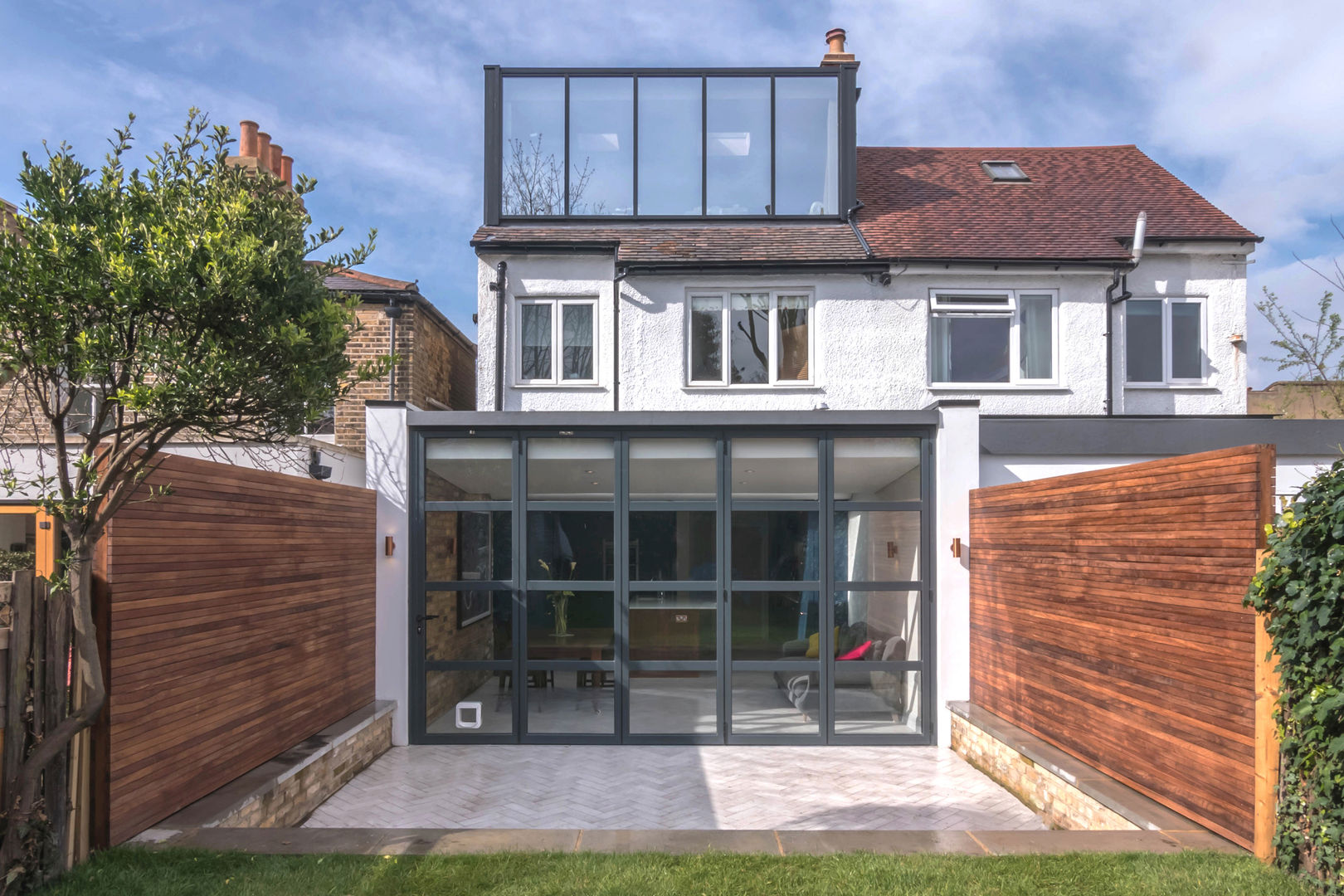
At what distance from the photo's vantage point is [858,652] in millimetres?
8617

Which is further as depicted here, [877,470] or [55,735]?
[877,470]

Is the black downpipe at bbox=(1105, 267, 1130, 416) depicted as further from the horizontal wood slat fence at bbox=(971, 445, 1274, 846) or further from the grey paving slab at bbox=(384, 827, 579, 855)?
the grey paving slab at bbox=(384, 827, 579, 855)

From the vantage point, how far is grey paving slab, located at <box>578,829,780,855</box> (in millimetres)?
4793

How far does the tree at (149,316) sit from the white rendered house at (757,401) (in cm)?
425

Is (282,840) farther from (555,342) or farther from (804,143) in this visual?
(804,143)

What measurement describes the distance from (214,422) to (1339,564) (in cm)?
540

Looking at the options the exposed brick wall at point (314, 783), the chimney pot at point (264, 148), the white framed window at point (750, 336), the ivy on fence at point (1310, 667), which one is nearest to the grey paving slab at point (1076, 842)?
the ivy on fence at point (1310, 667)

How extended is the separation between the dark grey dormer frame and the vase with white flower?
4.79 metres

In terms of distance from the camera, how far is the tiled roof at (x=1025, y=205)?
10.7 metres

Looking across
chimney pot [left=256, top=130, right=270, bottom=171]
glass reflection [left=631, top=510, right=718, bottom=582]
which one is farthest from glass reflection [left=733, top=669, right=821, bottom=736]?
chimney pot [left=256, top=130, right=270, bottom=171]

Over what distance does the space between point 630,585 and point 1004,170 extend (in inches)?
352

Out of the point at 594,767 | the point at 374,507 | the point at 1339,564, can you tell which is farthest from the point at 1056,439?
the point at 374,507

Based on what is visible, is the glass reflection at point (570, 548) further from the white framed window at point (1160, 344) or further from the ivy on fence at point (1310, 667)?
the white framed window at point (1160, 344)

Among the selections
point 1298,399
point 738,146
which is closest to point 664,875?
point 738,146
